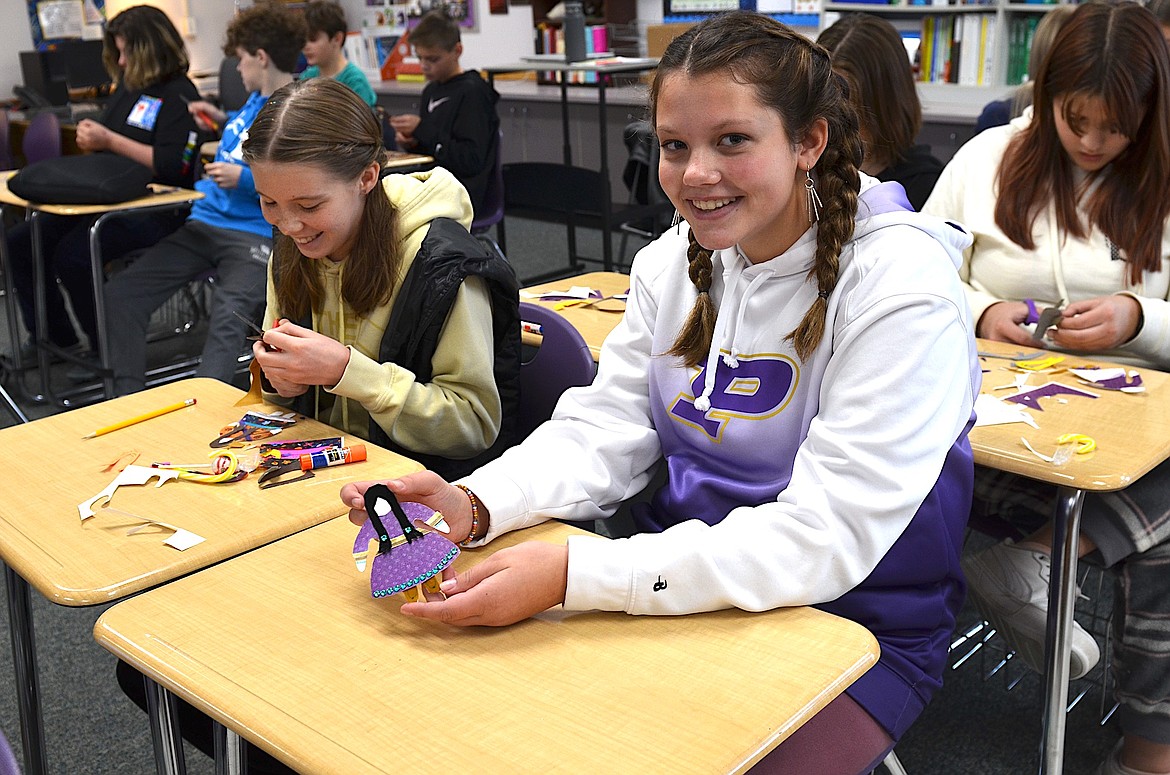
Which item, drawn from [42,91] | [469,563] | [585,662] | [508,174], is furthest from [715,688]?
[42,91]

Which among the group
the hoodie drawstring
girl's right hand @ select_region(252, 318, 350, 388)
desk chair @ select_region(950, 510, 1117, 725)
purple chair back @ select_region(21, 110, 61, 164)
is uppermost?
purple chair back @ select_region(21, 110, 61, 164)

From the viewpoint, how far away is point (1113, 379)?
5.69 ft

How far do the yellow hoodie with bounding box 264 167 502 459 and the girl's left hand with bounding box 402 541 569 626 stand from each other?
60 centimetres

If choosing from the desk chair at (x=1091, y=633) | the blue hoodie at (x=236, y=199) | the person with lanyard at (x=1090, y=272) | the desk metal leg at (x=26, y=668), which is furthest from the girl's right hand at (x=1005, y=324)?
the blue hoodie at (x=236, y=199)

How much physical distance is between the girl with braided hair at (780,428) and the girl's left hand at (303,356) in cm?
38

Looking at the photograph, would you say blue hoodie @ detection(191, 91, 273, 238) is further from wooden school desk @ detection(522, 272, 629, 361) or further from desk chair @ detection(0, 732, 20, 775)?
desk chair @ detection(0, 732, 20, 775)

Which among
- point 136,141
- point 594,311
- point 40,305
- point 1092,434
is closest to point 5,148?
point 136,141

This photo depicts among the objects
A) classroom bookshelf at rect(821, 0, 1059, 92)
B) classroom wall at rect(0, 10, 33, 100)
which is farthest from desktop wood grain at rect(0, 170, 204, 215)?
classroom wall at rect(0, 10, 33, 100)

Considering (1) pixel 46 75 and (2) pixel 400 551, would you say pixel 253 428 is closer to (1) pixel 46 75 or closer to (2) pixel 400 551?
(2) pixel 400 551

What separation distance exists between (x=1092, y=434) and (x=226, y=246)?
8.93 ft

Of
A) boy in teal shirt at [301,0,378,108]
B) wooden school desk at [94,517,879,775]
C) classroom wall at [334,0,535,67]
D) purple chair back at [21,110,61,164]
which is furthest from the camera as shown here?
classroom wall at [334,0,535,67]

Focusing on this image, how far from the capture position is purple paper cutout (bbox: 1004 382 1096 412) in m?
1.68

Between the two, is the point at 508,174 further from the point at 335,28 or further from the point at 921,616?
the point at 921,616

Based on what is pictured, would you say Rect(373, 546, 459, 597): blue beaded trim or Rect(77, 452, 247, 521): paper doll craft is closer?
Rect(373, 546, 459, 597): blue beaded trim
